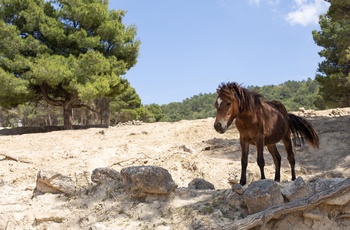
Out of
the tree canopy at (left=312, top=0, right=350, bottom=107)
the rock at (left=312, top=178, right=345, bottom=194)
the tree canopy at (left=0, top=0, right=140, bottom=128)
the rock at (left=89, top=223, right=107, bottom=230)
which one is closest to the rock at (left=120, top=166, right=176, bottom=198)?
the rock at (left=89, top=223, right=107, bottom=230)

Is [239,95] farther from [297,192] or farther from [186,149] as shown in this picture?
[186,149]

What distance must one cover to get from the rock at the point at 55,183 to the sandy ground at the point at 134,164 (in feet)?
0.36

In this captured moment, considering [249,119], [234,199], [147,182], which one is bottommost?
[234,199]

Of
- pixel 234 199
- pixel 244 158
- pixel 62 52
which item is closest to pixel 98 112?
pixel 62 52

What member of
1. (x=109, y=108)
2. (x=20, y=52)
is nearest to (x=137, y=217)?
(x=20, y=52)

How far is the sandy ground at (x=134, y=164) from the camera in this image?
4289 mm

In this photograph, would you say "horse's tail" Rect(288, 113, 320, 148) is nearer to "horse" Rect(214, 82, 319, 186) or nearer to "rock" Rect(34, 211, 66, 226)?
"horse" Rect(214, 82, 319, 186)

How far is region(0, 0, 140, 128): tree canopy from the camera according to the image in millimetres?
14781

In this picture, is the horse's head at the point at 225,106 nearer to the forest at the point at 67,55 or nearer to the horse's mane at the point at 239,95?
the horse's mane at the point at 239,95

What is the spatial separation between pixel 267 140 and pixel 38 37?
1473cm

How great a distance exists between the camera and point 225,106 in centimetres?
458

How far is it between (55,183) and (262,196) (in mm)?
2907

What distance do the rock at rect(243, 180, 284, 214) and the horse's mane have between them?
1.27 meters

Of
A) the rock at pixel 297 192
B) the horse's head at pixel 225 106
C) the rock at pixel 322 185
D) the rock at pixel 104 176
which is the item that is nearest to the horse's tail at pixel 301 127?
the horse's head at pixel 225 106
